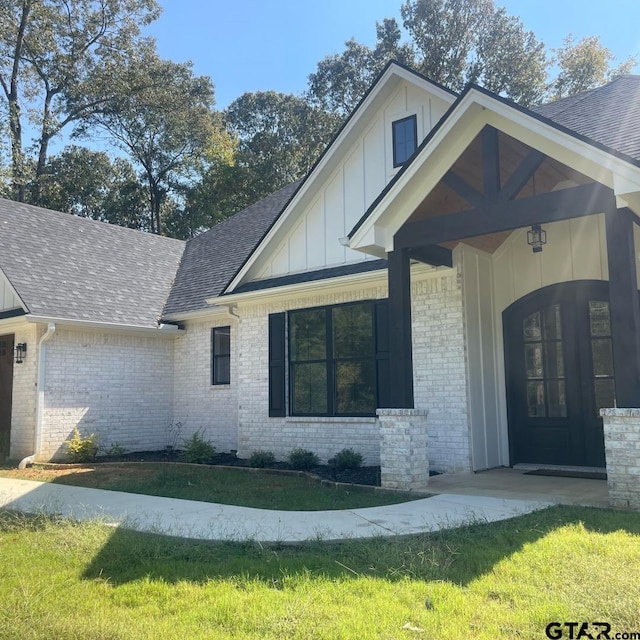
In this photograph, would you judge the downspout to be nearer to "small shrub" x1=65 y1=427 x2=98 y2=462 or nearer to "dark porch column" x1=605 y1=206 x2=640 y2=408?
"small shrub" x1=65 y1=427 x2=98 y2=462

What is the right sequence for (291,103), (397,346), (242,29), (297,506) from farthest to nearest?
(291,103) → (242,29) → (397,346) → (297,506)

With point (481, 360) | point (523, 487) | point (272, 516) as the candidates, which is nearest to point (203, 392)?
point (481, 360)

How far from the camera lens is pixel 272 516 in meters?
7.18

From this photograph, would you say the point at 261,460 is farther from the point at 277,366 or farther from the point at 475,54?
the point at 475,54

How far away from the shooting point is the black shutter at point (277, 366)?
42.1 feet

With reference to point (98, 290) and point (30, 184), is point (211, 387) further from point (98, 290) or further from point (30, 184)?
point (30, 184)

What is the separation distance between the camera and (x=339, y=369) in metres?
12.0

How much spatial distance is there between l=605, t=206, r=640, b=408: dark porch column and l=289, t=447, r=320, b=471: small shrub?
6019 mm

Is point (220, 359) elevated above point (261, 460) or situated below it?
above

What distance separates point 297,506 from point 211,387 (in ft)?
25.4

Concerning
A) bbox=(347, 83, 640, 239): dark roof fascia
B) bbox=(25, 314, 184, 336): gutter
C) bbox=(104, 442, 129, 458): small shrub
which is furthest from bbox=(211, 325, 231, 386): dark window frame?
bbox=(347, 83, 640, 239): dark roof fascia

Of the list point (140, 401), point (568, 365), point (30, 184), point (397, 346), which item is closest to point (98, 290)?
point (140, 401)

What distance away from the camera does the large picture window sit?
37.9 feet

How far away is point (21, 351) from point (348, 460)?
7.87 metres
